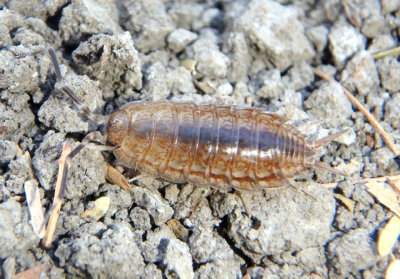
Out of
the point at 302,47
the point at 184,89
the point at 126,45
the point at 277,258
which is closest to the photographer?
the point at 277,258

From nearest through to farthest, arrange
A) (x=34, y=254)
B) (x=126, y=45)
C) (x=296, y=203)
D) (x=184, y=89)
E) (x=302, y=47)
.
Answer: (x=34, y=254), (x=296, y=203), (x=126, y=45), (x=184, y=89), (x=302, y=47)

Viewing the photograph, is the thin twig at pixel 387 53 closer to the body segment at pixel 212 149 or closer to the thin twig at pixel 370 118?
the thin twig at pixel 370 118

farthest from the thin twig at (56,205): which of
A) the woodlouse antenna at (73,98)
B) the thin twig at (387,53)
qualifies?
the thin twig at (387,53)

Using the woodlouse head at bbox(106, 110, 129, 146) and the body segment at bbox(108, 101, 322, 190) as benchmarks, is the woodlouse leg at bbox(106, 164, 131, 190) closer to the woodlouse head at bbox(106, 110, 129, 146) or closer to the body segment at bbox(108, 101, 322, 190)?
the body segment at bbox(108, 101, 322, 190)

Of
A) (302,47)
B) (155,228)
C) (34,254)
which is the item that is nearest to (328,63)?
(302,47)

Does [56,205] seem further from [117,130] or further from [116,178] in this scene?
[117,130]

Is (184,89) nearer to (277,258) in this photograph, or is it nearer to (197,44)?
(197,44)

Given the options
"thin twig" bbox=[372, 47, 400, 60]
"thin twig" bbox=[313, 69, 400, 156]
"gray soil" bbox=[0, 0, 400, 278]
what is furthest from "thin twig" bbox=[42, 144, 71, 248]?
"thin twig" bbox=[372, 47, 400, 60]
